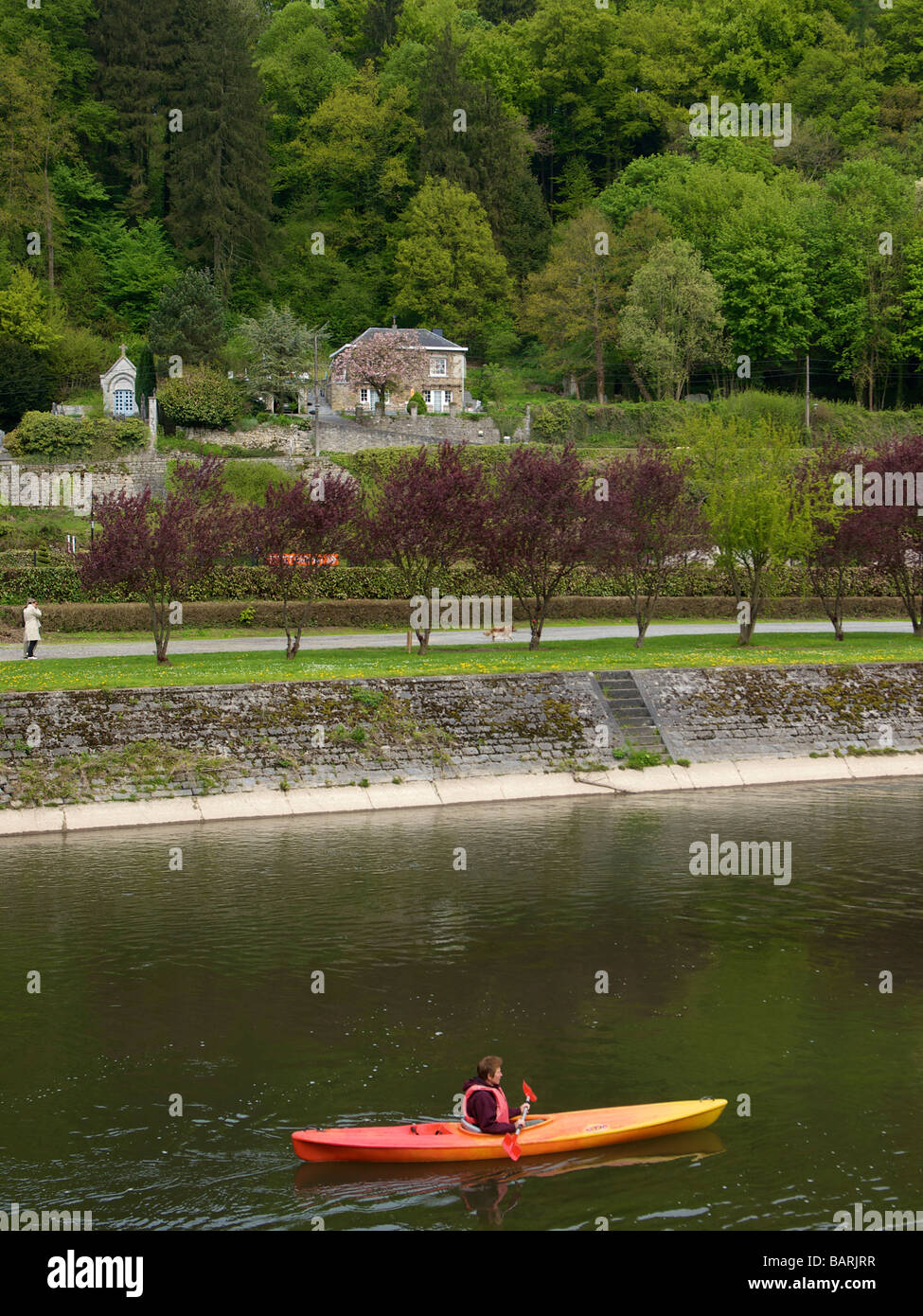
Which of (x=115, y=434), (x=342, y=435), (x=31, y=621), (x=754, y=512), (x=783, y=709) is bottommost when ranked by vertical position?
(x=783, y=709)

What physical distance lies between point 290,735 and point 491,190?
276 feet

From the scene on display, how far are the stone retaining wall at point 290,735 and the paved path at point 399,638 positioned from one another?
1043cm

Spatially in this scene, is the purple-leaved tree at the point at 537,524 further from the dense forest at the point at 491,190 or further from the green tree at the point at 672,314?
the green tree at the point at 672,314

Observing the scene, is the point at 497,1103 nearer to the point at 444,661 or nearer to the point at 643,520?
the point at 444,661

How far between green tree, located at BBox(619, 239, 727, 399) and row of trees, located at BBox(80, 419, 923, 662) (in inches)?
1517

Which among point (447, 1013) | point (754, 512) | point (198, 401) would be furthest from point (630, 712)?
point (198, 401)

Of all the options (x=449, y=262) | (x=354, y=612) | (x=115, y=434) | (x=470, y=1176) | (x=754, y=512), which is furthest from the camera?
(x=449, y=262)

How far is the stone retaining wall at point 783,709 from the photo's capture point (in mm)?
34656

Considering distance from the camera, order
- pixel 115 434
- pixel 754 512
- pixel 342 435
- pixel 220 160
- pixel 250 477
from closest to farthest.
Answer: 1. pixel 754 512
2. pixel 250 477
3. pixel 115 434
4. pixel 342 435
5. pixel 220 160

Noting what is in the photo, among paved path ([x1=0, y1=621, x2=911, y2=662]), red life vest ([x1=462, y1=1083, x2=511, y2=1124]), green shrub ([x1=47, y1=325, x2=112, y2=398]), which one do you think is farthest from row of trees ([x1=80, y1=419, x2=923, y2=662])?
green shrub ([x1=47, y1=325, x2=112, y2=398])

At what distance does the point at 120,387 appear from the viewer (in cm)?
8231

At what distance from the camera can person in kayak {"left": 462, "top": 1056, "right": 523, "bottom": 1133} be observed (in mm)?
13719

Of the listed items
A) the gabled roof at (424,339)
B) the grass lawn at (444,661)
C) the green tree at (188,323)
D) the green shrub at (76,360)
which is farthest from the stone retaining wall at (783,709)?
the gabled roof at (424,339)

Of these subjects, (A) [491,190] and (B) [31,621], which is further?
(A) [491,190]
